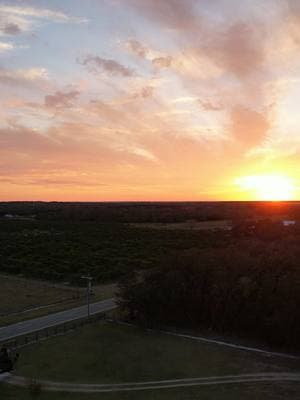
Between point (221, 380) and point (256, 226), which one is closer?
point (221, 380)

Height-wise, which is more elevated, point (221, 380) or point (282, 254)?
point (282, 254)

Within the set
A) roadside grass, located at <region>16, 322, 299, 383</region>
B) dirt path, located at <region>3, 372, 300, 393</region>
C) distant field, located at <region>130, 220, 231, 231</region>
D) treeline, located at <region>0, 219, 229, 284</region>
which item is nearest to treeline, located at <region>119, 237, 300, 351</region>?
roadside grass, located at <region>16, 322, 299, 383</region>

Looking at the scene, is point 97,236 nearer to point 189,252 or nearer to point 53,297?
point 53,297

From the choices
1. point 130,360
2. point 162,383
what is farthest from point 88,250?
point 162,383

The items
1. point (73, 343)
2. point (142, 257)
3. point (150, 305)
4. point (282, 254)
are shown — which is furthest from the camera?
point (142, 257)

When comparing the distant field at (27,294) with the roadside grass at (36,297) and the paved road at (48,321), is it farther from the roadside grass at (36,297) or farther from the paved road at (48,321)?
the paved road at (48,321)

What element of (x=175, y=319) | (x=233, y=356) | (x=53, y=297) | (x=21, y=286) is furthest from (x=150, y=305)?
(x=21, y=286)

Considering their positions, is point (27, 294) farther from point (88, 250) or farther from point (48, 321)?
Answer: point (88, 250)
